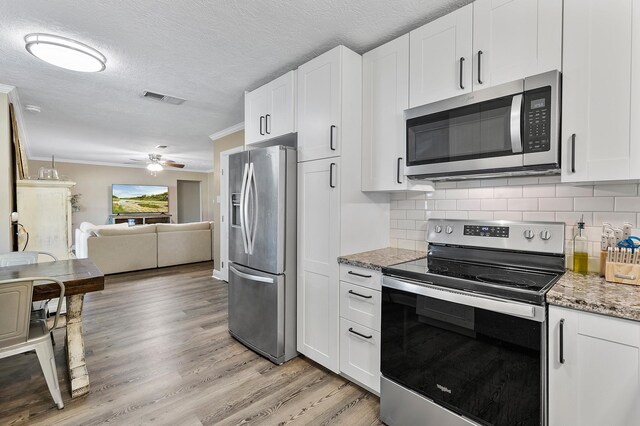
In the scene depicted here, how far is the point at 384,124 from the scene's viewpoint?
220 cm

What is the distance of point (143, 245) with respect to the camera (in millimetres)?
5598

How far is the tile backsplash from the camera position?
5.13 ft

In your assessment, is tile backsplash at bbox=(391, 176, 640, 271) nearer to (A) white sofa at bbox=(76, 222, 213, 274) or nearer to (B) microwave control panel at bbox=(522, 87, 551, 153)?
(B) microwave control panel at bbox=(522, 87, 551, 153)

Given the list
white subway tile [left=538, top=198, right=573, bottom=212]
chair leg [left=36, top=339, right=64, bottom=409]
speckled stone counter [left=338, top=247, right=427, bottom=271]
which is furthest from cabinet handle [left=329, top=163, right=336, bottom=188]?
chair leg [left=36, top=339, right=64, bottom=409]

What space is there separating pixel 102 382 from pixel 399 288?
7.16 feet

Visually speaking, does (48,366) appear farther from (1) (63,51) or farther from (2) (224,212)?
(2) (224,212)

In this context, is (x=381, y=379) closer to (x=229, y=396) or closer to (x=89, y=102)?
(x=229, y=396)

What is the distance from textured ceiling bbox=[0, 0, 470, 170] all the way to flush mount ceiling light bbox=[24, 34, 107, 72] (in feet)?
0.20

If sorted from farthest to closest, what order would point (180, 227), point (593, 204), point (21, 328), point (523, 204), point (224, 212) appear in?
point (180, 227), point (224, 212), point (523, 204), point (21, 328), point (593, 204)

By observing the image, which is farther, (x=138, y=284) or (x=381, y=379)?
(x=138, y=284)

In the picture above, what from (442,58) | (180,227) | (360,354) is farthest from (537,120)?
(180,227)

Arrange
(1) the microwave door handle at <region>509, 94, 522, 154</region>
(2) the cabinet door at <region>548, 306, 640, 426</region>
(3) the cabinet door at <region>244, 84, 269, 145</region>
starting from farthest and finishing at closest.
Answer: (3) the cabinet door at <region>244, 84, 269, 145</region>, (1) the microwave door handle at <region>509, 94, 522, 154</region>, (2) the cabinet door at <region>548, 306, 640, 426</region>

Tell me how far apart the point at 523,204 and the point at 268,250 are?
Answer: 5.84 feet

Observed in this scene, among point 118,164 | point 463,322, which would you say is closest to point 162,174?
point 118,164
